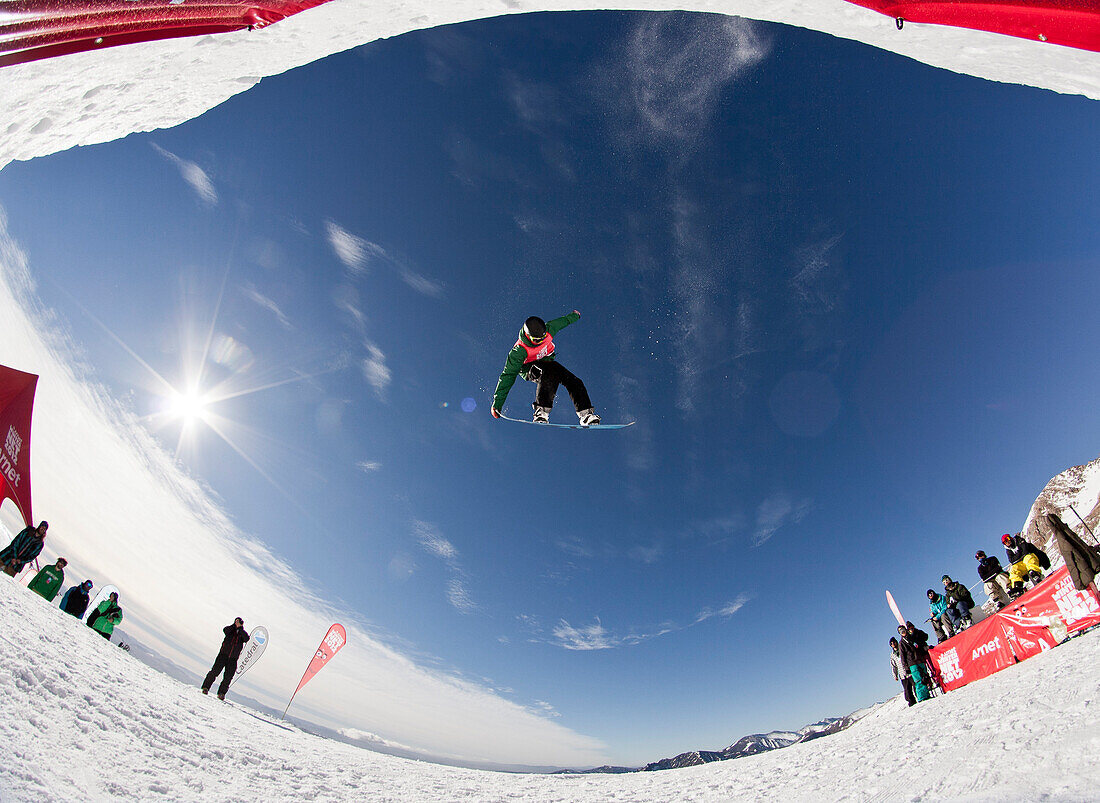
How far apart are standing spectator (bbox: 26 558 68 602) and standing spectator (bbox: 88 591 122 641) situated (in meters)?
0.81

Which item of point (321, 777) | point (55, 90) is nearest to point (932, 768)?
point (321, 777)

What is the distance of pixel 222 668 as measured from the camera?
329 inches

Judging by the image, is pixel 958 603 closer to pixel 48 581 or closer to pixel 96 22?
pixel 96 22

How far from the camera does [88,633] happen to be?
5008mm

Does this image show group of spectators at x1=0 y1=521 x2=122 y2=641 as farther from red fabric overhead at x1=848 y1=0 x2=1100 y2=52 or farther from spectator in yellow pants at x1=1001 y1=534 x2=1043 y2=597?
spectator in yellow pants at x1=1001 y1=534 x2=1043 y2=597

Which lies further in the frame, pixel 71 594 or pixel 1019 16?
pixel 71 594

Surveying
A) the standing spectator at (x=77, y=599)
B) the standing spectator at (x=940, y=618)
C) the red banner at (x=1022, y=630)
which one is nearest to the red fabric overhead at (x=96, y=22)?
the standing spectator at (x=77, y=599)

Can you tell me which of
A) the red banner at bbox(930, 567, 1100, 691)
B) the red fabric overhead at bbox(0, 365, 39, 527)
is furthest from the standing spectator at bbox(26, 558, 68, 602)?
the red banner at bbox(930, 567, 1100, 691)

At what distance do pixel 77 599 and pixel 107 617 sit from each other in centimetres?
65

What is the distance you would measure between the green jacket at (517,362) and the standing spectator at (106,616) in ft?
31.3

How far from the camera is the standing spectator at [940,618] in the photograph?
32.8 ft

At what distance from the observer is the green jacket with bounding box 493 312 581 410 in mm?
5996

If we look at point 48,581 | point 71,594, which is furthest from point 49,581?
point 71,594

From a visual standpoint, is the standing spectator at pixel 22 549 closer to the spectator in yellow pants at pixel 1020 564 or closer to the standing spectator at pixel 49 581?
the standing spectator at pixel 49 581
